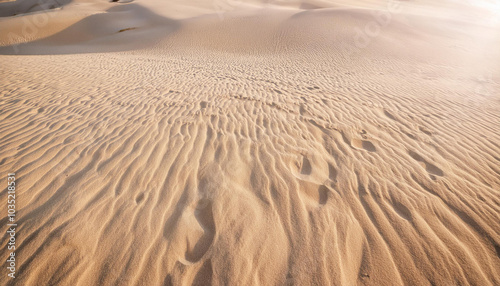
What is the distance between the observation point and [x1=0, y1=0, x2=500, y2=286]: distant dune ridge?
1911 mm

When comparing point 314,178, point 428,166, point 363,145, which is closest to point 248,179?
point 314,178

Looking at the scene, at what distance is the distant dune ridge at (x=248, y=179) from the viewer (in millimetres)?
1911

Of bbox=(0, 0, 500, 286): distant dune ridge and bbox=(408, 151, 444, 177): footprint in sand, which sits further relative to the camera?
bbox=(408, 151, 444, 177): footprint in sand

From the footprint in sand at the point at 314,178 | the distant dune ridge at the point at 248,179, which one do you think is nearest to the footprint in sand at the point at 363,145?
the distant dune ridge at the point at 248,179

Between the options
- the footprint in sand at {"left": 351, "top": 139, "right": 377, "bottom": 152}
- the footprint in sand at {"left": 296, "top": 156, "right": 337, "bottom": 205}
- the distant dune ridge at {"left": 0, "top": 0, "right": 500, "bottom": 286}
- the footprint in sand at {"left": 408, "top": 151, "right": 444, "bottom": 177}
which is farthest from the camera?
the footprint in sand at {"left": 351, "top": 139, "right": 377, "bottom": 152}

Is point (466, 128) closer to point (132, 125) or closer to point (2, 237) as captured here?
point (132, 125)

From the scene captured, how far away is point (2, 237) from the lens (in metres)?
2.00

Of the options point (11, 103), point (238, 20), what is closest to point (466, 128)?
point (11, 103)

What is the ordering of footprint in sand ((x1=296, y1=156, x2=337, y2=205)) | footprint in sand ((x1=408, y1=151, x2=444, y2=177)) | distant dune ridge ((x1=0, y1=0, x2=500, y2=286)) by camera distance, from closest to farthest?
distant dune ridge ((x1=0, y1=0, x2=500, y2=286)), footprint in sand ((x1=296, y1=156, x2=337, y2=205)), footprint in sand ((x1=408, y1=151, x2=444, y2=177))

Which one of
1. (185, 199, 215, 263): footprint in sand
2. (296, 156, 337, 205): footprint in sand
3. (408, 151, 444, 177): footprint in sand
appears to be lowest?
(185, 199, 215, 263): footprint in sand

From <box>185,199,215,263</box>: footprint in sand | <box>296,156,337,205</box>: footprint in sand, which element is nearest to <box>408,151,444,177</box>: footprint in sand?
<box>296,156,337,205</box>: footprint in sand

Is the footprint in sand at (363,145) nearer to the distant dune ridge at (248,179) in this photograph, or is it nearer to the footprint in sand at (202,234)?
the distant dune ridge at (248,179)

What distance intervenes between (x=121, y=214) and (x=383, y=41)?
50.7 ft

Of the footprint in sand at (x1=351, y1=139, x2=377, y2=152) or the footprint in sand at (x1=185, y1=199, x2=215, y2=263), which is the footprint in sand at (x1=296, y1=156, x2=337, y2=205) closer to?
the footprint in sand at (x1=351, y1=139, x2=377, y2=152)
